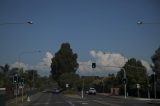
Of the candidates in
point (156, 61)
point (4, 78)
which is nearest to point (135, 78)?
point (156, 61)

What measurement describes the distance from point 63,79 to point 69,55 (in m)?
18.4

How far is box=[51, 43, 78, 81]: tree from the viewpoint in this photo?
155750 millimetres

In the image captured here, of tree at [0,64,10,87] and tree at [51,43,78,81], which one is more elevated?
tree at [51,43,78,81]

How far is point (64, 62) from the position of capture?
156375 millimetres

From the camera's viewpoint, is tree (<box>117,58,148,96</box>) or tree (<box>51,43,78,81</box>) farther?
tree (<box>51,43,78,81</box>)

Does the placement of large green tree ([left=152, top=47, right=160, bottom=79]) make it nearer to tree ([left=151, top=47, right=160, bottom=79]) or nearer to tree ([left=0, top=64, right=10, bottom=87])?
tree ([left=151, top=47, right=160, bottom=79])

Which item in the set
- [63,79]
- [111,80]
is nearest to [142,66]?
[111,80]

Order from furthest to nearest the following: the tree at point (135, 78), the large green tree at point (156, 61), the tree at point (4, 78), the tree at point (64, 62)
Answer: the tree at point (64, 62)
the tree at point (4, 78)
the large green tree at point (156, 61)
the tree at point (135, 78)

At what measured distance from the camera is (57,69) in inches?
6166

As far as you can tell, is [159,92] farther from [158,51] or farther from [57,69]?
[57,69]

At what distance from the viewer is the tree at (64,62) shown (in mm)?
155750

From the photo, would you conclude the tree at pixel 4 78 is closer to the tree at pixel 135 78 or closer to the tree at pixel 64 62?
the tree at pixel 64 62

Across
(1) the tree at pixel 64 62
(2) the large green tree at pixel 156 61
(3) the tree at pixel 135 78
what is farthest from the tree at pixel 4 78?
(2) the large green tree at pixel 156 61

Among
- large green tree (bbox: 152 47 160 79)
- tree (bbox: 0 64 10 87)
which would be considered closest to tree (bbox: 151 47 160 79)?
large green tree (bbox: 152 47 160 79)
